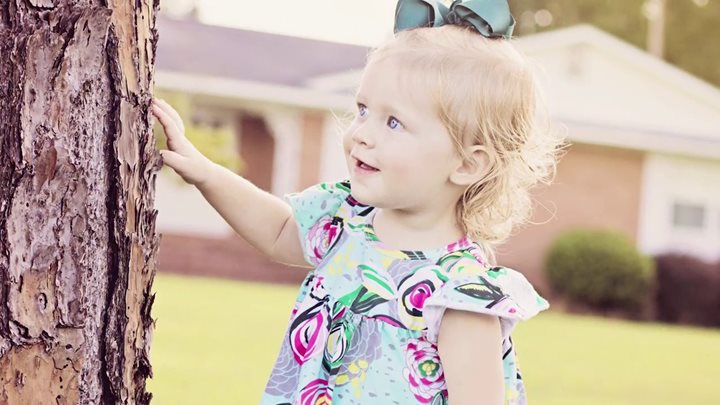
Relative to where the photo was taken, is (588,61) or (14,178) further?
(588,61)

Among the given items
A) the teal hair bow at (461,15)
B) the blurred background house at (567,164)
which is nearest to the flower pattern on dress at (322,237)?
the teal hair bow at (461,15)

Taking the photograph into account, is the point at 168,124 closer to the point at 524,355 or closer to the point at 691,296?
the point at 524,355

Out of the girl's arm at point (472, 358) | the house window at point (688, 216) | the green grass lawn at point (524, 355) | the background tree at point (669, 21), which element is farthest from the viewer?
the background tree at point (669, 21)

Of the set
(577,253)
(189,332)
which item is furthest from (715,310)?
(189,332)

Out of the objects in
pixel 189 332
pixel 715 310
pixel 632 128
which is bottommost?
pixel 715 310

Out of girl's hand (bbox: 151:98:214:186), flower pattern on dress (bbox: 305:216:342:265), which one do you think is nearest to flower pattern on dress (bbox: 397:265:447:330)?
flower pattern on dress (bbox: 305:216:342:265)

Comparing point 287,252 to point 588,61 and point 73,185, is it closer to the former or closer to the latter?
point 73,185

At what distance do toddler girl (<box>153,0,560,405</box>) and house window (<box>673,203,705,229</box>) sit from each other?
20830mm

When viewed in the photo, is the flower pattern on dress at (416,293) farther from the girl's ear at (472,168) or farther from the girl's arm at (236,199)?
the girl's arm at (236,199)

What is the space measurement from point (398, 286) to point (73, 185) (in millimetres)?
754

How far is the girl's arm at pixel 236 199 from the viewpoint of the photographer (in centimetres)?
276

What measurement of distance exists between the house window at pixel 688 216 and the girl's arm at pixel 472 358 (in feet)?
69.2

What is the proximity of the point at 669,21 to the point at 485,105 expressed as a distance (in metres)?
35.9

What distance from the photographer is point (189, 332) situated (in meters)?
10.3
